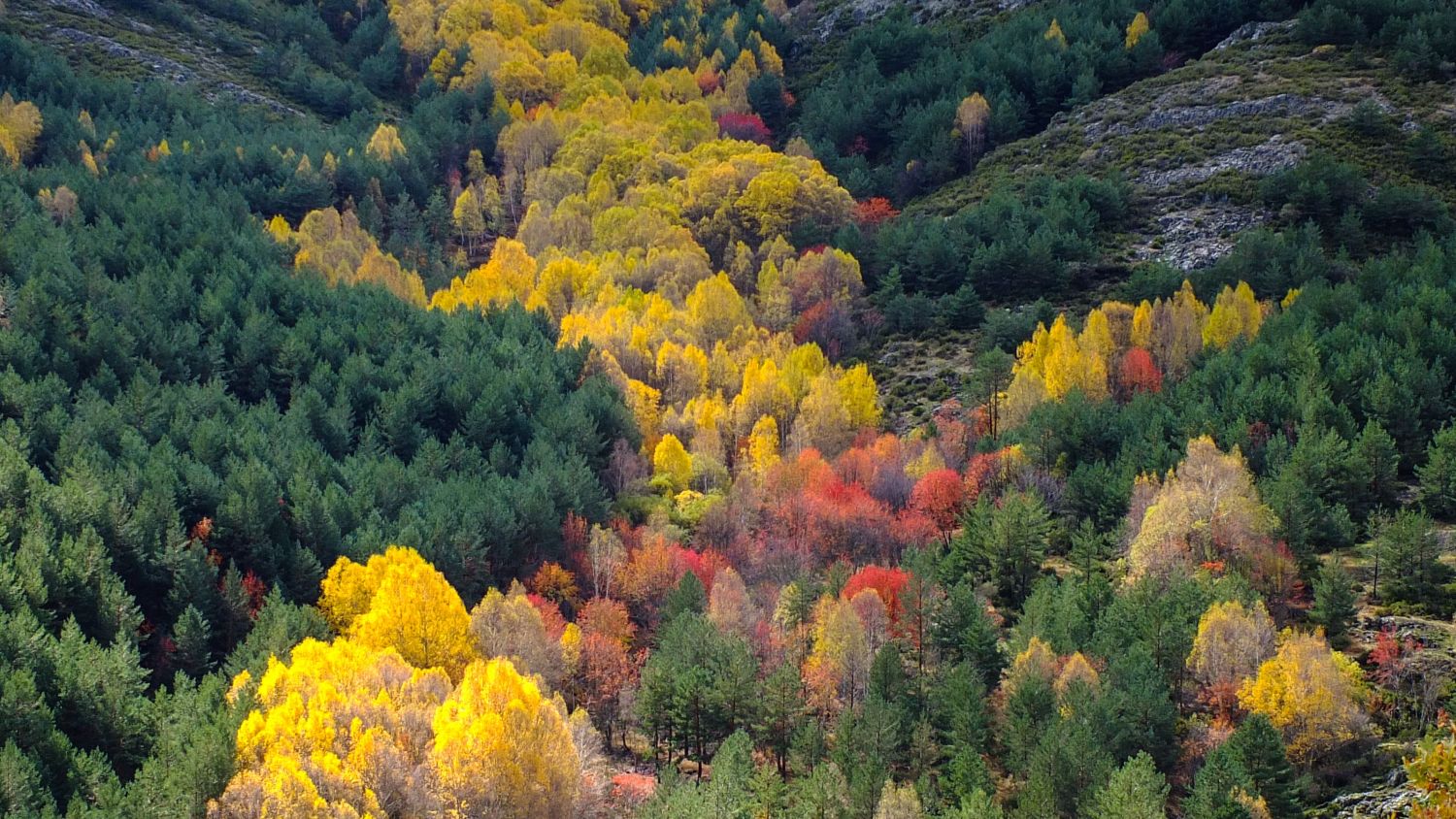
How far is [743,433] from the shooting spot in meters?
130

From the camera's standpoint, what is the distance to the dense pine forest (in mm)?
74188

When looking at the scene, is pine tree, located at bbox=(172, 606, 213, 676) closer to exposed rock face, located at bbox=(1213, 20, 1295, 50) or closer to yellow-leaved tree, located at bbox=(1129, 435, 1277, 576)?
yellow-leaved tree, located at bbox=(1129, 435, 1277, 576)

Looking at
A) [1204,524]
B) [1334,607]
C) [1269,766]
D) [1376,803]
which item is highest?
[1334,607]

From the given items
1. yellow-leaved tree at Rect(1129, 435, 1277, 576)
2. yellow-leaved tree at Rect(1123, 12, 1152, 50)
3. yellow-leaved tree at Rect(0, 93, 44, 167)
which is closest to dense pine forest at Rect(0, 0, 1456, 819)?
yellow-leaved tree at Rect(1129, 435, 1277, 576)

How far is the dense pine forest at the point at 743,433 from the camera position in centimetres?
7419

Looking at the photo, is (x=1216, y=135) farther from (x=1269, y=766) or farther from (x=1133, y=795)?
(x=1133, y=795)

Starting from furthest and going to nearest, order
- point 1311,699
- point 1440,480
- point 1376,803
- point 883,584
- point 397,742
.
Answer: point 883,584 → point 1440,480 → point 1311,699 → point 397,742 → point 1376,803

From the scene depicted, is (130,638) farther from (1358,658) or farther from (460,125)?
(460,125)

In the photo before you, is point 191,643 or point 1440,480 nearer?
point 191,643

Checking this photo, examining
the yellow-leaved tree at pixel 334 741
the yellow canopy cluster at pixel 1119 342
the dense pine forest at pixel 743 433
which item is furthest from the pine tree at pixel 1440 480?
the yellow-leaved tree at pixel 334 741

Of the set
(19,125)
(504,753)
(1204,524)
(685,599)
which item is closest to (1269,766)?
(1204,524)

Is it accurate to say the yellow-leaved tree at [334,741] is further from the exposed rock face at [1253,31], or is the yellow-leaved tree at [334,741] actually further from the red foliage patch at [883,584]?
the exposed rock face at [1253,31]

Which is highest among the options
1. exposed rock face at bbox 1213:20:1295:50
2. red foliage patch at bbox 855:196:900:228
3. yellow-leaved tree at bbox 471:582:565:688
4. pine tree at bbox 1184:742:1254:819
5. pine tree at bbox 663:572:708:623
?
exposed rock face at bbox 1213:20:1295:50

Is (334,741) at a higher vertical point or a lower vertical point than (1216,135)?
lower
